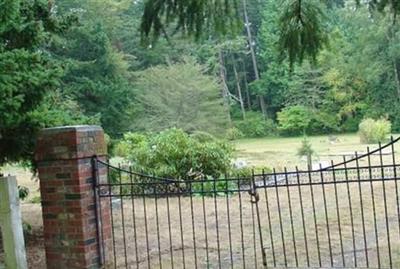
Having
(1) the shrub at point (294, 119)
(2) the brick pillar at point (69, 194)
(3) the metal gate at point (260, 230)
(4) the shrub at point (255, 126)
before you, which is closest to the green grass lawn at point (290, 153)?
(1) the shrub at point (294, 119)

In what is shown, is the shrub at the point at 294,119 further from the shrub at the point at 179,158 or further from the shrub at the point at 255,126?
the shrub at the point at 179,158

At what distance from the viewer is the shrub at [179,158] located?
1250cm

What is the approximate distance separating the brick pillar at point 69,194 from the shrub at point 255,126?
3990 cm

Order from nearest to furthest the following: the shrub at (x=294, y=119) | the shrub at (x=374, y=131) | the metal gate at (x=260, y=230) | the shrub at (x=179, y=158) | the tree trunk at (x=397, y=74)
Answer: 1. the metal gate at (x=260, y=230)
2. the shrub at (x=179, y=158)
3. the shrub at (x=374, y=131)
4. the tree trunk at (x=397, y=74)
5. the shrub at (x=294, y=119)

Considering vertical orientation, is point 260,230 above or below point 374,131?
above

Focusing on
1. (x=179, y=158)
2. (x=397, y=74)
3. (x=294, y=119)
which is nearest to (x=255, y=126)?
(x=294, y=119)

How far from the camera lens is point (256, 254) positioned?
5980mm

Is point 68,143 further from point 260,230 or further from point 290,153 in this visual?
point 290,153

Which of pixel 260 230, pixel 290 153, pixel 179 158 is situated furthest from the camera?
pixel 290 153

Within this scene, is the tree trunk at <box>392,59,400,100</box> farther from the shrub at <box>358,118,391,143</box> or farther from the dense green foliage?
the dense green foliage

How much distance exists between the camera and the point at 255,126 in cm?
4619

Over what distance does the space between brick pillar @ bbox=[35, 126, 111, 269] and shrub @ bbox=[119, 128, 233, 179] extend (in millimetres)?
7269

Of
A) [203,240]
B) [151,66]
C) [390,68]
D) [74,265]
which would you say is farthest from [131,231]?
[390,68]

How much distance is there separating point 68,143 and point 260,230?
5.91 ft
